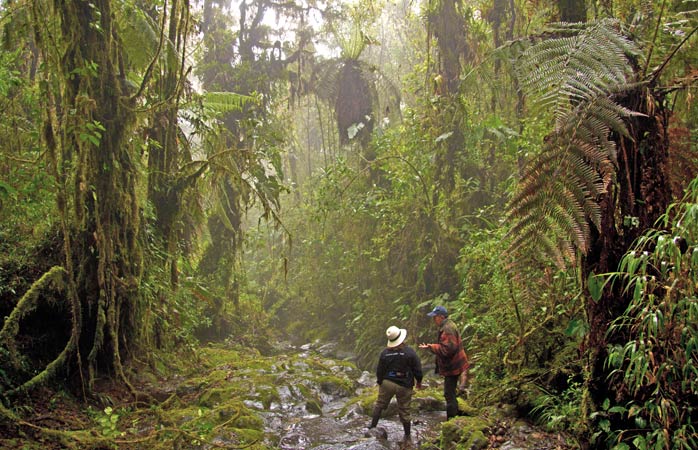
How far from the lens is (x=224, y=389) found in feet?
23.8

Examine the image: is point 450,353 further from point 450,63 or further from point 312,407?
point 450,63

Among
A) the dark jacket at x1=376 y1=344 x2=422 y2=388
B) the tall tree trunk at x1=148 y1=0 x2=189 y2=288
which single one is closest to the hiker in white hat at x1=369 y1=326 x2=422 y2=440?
the dark jacket at x1=376 y1=344 x2=422 y2=388

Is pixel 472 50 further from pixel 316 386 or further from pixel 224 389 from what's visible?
pixel 224 389

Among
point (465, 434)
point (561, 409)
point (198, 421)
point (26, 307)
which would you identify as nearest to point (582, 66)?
point (561, 409)

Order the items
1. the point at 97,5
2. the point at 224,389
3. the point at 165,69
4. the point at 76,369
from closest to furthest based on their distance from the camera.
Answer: the point at 76,369 → the point at 97,5 → the point at 224,389 → the point at 165,69

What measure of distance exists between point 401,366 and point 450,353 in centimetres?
64

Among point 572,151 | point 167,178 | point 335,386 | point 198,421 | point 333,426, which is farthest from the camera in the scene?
point 335,386

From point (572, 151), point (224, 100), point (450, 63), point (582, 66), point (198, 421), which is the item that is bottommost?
point (198, 421)

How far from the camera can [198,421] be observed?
17.9 ft

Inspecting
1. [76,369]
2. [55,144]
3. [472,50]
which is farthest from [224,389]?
[472,50]

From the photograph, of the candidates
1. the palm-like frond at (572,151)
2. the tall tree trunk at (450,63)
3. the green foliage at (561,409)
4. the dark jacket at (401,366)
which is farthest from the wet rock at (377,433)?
the tall tree trunk at (450,63)

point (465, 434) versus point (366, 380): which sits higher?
point (465, 434)

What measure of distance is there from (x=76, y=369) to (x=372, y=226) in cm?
982

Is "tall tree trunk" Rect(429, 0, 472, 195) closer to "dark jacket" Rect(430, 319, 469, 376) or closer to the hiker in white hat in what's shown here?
"dark jacket" Rect(430, 319, 469, 376)
